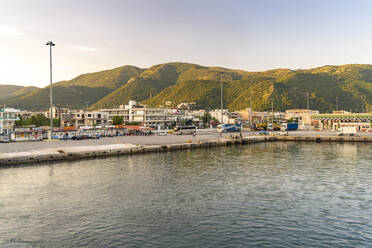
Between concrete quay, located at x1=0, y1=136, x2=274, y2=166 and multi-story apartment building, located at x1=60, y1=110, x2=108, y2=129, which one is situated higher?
multi-story apartment building, located at x1=60, y1=110, x2=108, y2=129

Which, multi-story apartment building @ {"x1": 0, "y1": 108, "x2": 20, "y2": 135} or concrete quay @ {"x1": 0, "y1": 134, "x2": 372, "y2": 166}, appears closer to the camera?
concrete quay @ {"x1": 0, "y1": 134, "x2": 372, "y2": 166}

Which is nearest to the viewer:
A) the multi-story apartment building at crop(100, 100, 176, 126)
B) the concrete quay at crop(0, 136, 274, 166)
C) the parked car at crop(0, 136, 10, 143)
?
the concrete quay at crop(0, 136, 274, 166)

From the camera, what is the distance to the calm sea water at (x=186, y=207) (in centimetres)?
1559

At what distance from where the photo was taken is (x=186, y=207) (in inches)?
826

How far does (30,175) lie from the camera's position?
108 ft

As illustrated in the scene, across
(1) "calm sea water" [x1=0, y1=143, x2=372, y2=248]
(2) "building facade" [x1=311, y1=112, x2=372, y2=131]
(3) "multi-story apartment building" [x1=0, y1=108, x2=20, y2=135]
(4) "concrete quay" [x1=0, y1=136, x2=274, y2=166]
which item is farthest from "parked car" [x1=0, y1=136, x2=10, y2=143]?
(2) "building facade" [x1=311, y1=112, x2=372, y2=131]

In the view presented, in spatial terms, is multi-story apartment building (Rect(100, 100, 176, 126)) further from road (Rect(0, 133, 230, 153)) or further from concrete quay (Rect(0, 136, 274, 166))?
concrete quay (Rect(0, 136, 274, 166))

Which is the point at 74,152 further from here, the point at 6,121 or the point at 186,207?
the point at 6,121

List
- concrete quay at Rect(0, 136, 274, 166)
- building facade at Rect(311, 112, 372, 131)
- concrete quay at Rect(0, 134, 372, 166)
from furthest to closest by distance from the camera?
building facade at Rect(311, 112, 372, 131) < concrete quay at Rect(0, 134, 372, 166) < concrete quay at Rect(0, 136, 274, 166)

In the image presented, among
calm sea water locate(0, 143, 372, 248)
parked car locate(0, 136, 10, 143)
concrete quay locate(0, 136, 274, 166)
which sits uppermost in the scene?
parked car locate(0, 136, 10, 143)

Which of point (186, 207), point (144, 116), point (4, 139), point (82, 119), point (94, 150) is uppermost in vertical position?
point (144, 116)

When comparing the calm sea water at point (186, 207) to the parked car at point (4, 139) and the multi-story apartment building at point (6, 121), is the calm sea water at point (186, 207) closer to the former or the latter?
the parked car at point (4, 139)

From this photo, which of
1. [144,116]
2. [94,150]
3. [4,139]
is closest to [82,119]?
[144,116]

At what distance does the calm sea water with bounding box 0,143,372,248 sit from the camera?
1559cm
